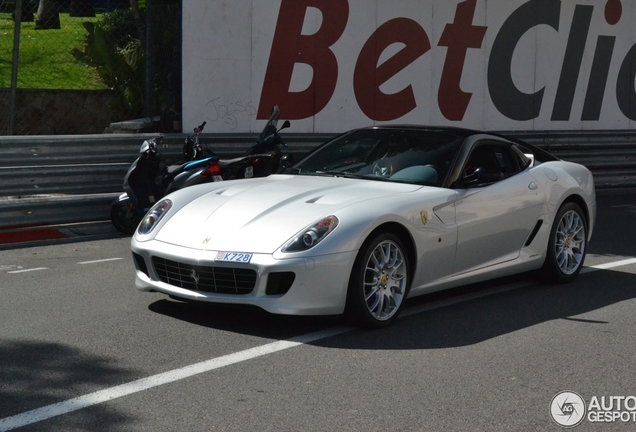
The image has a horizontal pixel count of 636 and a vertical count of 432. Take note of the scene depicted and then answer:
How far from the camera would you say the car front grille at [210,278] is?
20.4 ft

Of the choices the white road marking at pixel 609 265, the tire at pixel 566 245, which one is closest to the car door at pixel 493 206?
the tire at pixel 566 245

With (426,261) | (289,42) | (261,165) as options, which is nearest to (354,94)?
(289,42)

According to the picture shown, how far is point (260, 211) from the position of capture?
6602mm

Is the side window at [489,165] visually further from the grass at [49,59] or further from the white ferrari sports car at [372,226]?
the grass at [49,59]

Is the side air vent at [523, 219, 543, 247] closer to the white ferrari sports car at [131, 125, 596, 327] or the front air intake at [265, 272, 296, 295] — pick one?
the white ferrari sports car at [131, 125, 596, 327]

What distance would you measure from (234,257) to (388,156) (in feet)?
6.54

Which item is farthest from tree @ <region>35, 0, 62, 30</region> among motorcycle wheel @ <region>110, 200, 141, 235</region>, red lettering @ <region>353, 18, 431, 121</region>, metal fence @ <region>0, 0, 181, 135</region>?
motorcycle wheel @ <region>110, 200, 141, 235</region>

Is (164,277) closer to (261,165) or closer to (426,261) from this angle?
(426,261)

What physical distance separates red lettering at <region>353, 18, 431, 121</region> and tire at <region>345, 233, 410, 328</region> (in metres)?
8.28

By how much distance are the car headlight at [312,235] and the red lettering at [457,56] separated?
9645 mm

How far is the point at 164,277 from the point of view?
6.60 meters

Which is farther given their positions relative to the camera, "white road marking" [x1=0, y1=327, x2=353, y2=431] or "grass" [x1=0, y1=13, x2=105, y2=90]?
"grass" [x1=0, y1=13, x2=105, y2=90]

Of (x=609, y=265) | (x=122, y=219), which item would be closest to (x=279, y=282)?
(x=609, y=265)

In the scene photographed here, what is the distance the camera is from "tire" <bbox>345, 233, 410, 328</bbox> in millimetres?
6367
